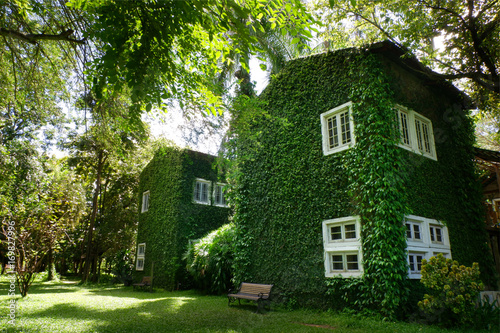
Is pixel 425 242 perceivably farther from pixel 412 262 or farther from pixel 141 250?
pixel 141 250

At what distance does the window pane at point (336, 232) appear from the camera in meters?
8.46

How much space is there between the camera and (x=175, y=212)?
15.7 m

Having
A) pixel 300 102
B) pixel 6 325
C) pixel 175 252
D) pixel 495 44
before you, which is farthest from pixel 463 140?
pixel 6 325

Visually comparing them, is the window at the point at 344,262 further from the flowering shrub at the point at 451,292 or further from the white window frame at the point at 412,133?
the white window frame at the point at 412,133

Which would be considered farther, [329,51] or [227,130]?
[329,51]

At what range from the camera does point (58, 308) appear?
870 centimetres

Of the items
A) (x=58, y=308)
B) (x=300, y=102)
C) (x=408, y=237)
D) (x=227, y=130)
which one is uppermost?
(x=300, y=102)

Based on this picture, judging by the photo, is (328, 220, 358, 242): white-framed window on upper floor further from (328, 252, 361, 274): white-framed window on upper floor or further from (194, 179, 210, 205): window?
(194, 179, 210, 205): window

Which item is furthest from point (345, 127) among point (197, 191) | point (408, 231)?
point (197, 191)

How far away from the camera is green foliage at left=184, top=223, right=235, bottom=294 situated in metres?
12.3

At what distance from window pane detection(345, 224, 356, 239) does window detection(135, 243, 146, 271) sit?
1318 centimetres

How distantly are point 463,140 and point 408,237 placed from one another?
5.51 m

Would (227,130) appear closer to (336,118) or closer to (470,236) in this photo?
(336,118)

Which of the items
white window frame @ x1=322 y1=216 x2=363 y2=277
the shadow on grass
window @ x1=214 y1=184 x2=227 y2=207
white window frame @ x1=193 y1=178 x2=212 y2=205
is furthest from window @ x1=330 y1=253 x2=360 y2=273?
window @ x1=214 y1=184 x2=227 y2=207
